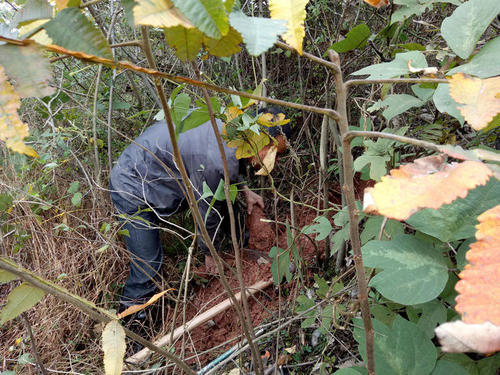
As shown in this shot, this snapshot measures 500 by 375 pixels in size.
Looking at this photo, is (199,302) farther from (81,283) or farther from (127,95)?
(127,95)

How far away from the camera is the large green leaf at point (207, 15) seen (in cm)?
28

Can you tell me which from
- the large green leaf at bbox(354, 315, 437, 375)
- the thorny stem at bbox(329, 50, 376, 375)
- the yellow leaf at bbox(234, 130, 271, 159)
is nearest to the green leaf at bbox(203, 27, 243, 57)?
the thorny stem at bbox(329, 50, 376, 375)

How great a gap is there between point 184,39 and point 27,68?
0.48 feet

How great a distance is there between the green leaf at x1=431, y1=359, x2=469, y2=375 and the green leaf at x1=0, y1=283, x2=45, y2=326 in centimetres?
64

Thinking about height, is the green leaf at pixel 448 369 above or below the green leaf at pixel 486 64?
below

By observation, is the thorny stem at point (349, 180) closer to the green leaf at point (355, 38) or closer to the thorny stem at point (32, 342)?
the green leaf at point (355, 38)

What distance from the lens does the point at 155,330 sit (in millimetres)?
2523

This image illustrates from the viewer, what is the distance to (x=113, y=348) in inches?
19.1

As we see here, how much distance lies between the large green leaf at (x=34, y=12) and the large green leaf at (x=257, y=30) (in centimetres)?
18

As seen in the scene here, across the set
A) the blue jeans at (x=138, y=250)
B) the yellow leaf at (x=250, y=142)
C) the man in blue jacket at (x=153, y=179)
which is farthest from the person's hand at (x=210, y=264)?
the yellow leaf at (x=250, y=142)

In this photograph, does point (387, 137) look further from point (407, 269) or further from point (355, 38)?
point (355, 38)

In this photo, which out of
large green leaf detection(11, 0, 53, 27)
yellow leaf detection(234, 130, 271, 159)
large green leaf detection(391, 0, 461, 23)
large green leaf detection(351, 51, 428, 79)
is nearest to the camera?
large green leaf detection(11, 0, 53, 27)

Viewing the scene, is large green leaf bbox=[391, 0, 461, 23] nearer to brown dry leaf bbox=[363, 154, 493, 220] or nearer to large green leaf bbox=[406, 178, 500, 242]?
large green leaf bbox=[406, 178, 500, 242]

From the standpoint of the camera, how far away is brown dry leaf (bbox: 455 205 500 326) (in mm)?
219
